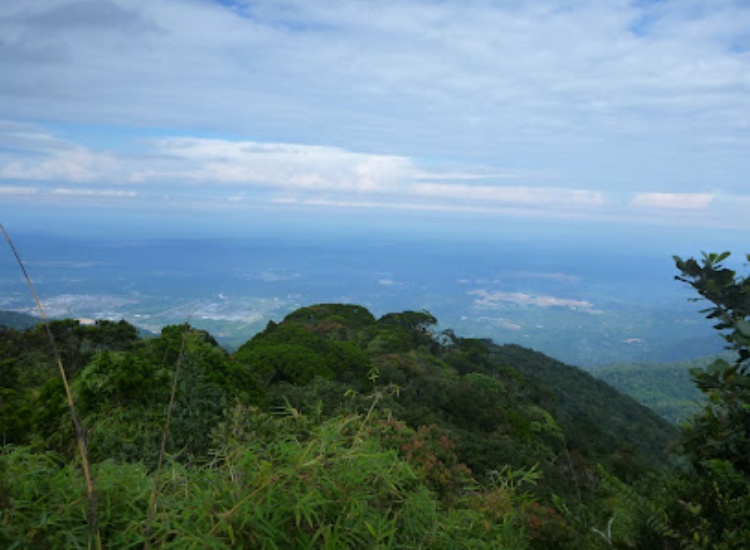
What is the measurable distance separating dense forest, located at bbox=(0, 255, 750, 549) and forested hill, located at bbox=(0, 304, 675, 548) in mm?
14

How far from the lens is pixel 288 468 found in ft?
6.47

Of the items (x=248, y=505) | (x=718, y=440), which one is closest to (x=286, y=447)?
(x=248, y=505)

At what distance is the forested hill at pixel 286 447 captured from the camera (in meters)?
1.89

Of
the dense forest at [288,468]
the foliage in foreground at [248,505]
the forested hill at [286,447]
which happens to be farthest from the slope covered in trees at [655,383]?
the foliage in foreground at [248,505]

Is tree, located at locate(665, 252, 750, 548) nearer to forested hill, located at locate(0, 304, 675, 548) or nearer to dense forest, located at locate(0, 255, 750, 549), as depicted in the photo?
dense forest, located at locate(0, 255, 750, 549)

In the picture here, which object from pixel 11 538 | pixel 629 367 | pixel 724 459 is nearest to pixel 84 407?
pixel 11 538

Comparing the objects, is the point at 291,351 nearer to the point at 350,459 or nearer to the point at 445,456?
the point at 445,456

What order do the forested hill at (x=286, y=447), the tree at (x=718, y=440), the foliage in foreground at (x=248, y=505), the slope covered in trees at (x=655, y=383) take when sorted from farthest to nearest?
the slope covered in trees at (x=655, y=383)
the tree at (x=718, y=440)
the forested hill at (x=286, y=447)
the foliage in foreground at (x=248, y=505)

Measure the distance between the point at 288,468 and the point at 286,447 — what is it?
0.22 metres

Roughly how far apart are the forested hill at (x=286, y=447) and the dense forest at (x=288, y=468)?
0.05ft

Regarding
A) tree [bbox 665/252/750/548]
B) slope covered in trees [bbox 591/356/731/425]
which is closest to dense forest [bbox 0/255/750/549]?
tree [bbox 665/252/750/548]

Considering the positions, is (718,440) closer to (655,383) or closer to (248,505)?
(248,505)

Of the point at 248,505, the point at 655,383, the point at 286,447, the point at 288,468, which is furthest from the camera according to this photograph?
the point at 655,383

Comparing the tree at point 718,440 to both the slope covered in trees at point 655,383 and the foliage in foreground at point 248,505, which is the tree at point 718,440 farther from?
the slope covered in trees at point 655,383
